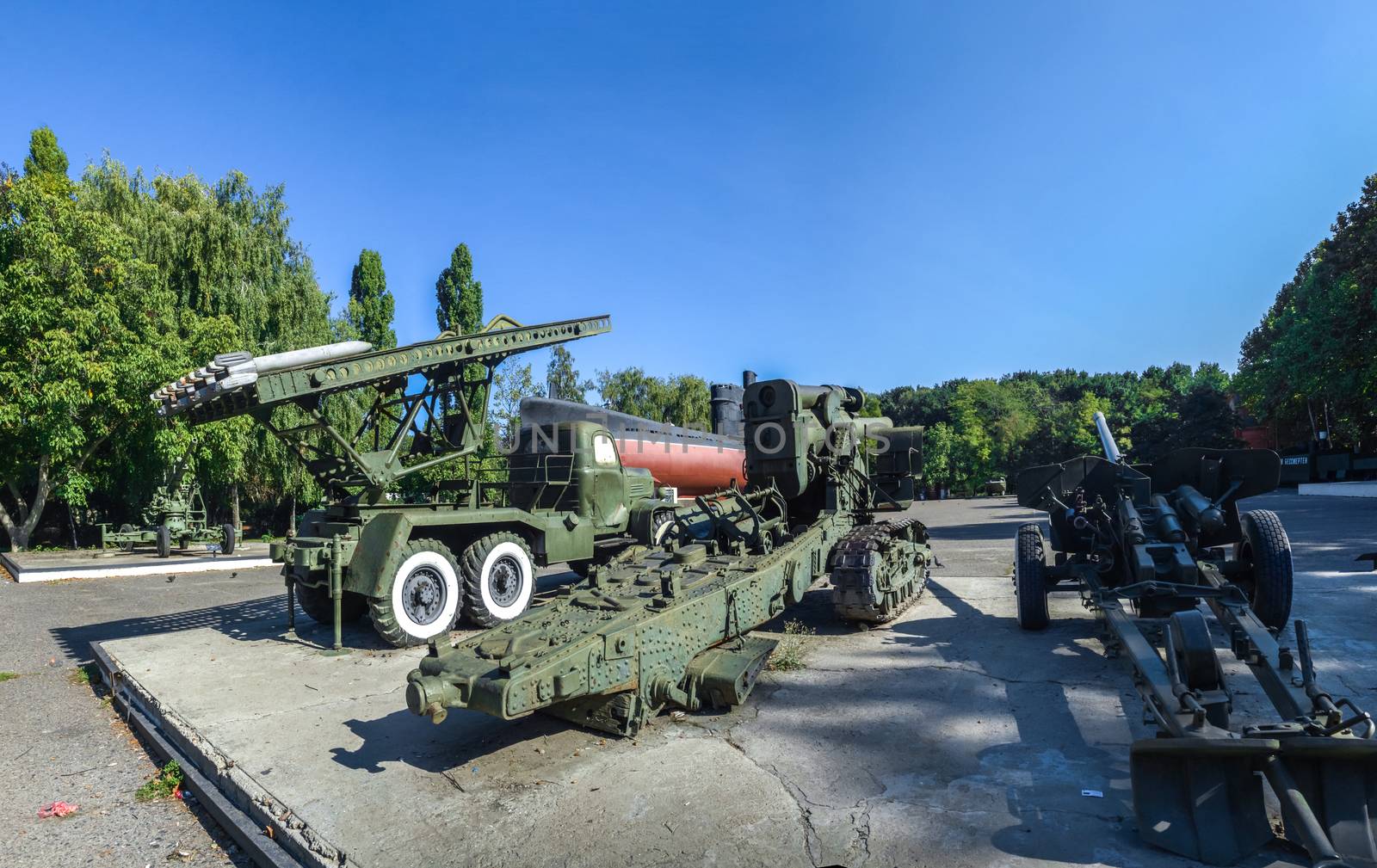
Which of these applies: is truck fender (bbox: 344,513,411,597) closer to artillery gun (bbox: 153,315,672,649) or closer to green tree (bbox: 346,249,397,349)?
artillery gun (bbox: 153,315,672,649)

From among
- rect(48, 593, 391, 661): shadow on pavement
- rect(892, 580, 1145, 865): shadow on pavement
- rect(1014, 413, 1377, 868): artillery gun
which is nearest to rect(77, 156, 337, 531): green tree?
rect(48, 593, 391, 661): shadow on pavement

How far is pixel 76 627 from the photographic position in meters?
10.1

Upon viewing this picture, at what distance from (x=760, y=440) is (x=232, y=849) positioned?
19.7 feet

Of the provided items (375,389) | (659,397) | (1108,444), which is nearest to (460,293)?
(659,397)

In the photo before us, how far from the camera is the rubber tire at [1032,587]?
747cm

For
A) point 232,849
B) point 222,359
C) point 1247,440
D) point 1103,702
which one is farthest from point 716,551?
point 1247,440

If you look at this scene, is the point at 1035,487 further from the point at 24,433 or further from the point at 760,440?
the point at 24,433

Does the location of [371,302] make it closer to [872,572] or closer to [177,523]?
[177,523]

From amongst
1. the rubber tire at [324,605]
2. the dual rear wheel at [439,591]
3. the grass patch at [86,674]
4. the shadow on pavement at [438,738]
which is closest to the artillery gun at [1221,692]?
the shadow on pavement at [438,738]

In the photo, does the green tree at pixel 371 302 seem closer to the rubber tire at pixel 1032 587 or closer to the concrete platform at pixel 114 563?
the concrete platform at pixel 114 563

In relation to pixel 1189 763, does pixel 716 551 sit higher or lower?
higher

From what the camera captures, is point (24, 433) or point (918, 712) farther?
point (24, 433)

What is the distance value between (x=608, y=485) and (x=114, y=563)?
12.8 meters

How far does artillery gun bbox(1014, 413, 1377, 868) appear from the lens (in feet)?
10.2
